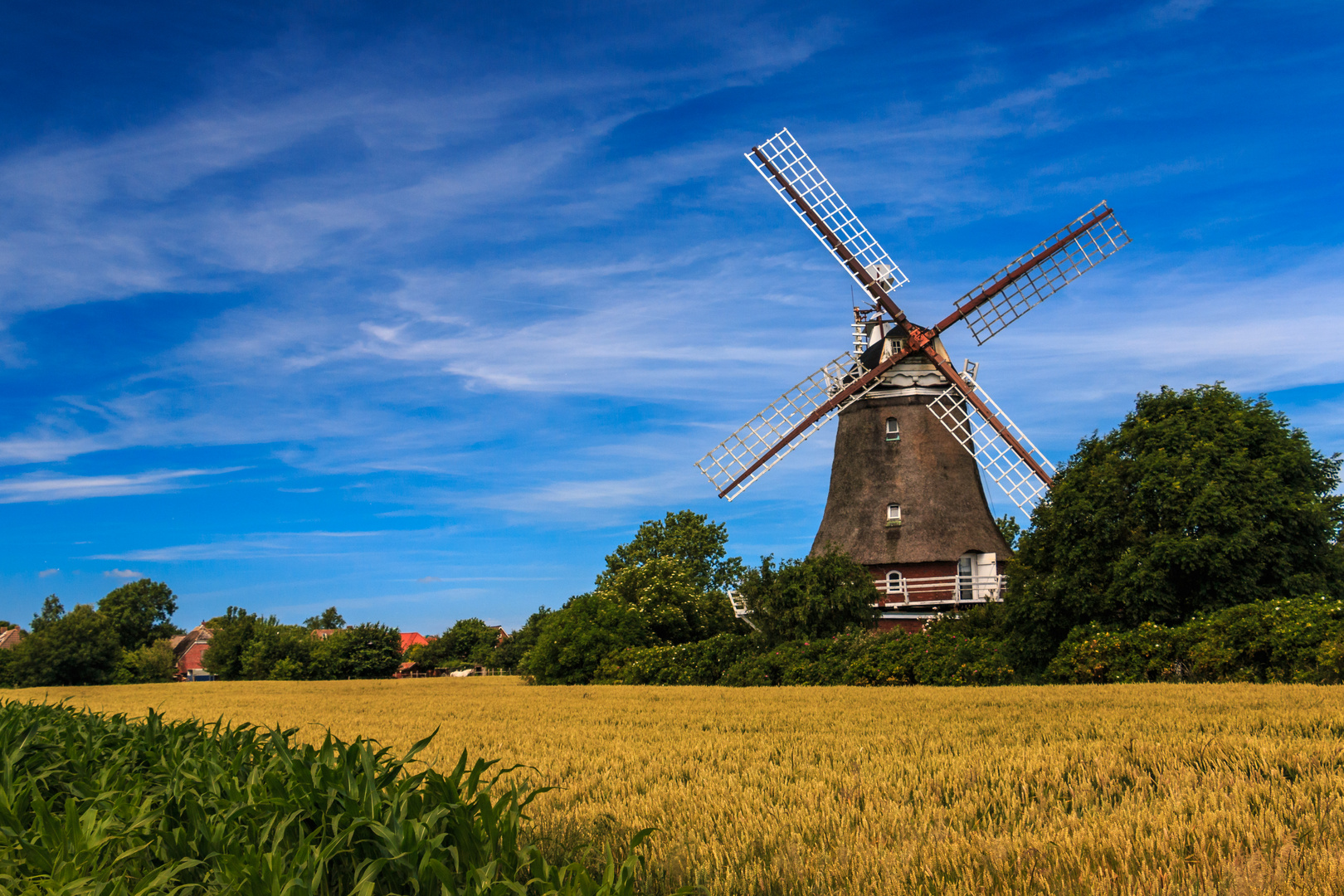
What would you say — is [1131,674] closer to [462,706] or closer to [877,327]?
[462,706]

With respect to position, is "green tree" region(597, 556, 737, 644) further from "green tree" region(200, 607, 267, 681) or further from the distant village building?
the distant village building

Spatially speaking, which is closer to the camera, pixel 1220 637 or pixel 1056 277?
pixel 1220 637

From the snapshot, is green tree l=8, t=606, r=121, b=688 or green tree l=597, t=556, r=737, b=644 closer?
green tree l=597, t=556, r=737, b=644

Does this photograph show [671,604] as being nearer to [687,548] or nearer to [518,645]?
[687,548]

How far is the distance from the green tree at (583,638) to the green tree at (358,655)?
33.3 metres

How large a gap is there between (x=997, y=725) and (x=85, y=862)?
9190 mm

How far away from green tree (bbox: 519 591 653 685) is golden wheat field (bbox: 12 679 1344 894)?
21745mm

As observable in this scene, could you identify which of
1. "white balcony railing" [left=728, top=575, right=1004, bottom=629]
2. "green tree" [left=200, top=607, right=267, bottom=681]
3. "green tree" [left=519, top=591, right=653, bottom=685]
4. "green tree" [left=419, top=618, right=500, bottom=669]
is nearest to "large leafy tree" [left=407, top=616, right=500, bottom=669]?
"green tree" [left=419, top=618, right=500, bottom=669]

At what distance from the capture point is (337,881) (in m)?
3.79

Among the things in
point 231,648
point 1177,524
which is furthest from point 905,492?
point 231,648

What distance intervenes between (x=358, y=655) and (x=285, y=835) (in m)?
66.7

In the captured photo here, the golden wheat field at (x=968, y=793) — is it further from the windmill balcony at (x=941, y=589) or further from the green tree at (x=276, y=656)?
the green tree at (x=276, y=656)

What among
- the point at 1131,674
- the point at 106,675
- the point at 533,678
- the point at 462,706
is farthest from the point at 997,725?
the point at 106,675

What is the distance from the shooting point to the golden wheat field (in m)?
3.90
